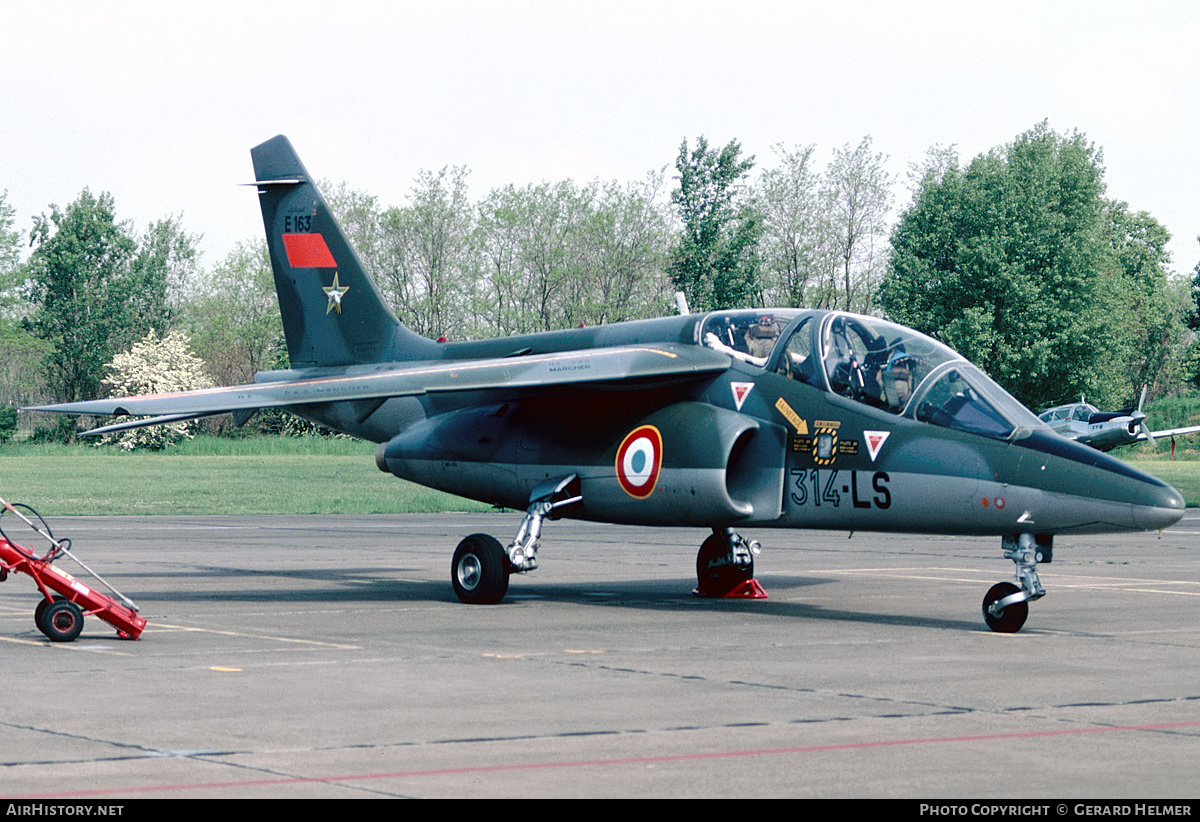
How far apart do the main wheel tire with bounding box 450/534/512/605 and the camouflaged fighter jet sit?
2 centimetres

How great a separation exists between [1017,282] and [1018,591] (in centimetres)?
6450

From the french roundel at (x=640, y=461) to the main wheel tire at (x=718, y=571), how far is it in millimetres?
2142

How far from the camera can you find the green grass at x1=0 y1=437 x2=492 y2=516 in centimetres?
3841

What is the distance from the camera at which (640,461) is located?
15.5m

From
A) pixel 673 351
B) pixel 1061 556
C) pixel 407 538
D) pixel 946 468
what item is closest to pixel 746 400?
pixel 673 351

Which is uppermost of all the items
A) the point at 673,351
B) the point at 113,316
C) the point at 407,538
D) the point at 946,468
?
the point at 113,316

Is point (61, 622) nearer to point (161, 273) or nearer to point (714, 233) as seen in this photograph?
point (714, 233)

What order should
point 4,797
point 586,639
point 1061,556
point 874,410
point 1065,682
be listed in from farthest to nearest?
point 1061,556, point 874,410, point 586,639, point 1065,682, point 4,797

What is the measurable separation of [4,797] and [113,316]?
103 metres

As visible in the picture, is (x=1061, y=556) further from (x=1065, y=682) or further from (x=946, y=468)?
(x=1065, y=682)

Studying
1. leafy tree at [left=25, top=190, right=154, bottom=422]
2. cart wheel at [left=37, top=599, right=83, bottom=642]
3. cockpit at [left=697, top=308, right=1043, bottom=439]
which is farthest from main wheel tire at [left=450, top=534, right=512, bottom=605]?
leafy tree at [left=25, top=190, right=154, bottom=422]

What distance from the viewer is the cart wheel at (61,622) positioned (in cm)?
1205

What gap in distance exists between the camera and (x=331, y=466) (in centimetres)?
6656

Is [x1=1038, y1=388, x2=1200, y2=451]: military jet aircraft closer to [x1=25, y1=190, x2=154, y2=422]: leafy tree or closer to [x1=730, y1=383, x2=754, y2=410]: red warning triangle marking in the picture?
[x1=730, y1=383, x2=754, y2=410]: red warning triangle marking
